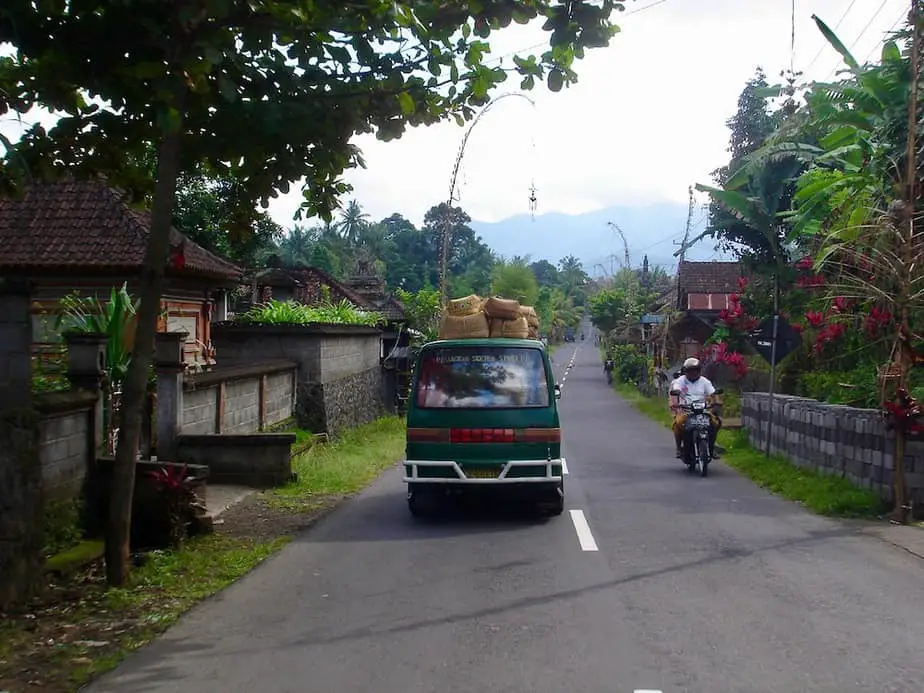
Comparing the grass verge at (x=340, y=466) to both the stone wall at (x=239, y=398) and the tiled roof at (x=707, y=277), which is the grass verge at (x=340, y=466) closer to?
the stone wall at (x=239, y=398)

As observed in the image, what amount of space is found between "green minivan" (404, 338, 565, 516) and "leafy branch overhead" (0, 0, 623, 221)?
302 centimetres

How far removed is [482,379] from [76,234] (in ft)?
34.8

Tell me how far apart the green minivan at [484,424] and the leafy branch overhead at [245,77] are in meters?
3.02

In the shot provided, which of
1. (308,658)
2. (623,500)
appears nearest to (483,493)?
(623,500)

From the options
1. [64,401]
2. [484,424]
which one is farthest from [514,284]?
[64,401]

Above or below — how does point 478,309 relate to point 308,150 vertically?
below

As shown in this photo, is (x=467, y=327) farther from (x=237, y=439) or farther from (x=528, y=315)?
(x=237, y=439)

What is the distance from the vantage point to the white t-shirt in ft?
48.6

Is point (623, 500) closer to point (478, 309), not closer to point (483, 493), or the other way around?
point (483, 493)

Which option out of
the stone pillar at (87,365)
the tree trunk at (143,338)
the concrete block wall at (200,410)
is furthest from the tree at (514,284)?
the tree trunk at (143,338)

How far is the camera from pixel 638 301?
58094 millimetres

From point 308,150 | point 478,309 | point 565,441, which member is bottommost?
point 565,441

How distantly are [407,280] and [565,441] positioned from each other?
189 ft

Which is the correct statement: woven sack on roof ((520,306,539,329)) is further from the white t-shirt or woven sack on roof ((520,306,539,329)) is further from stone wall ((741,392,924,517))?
stone wall ((741,392,924,517))
